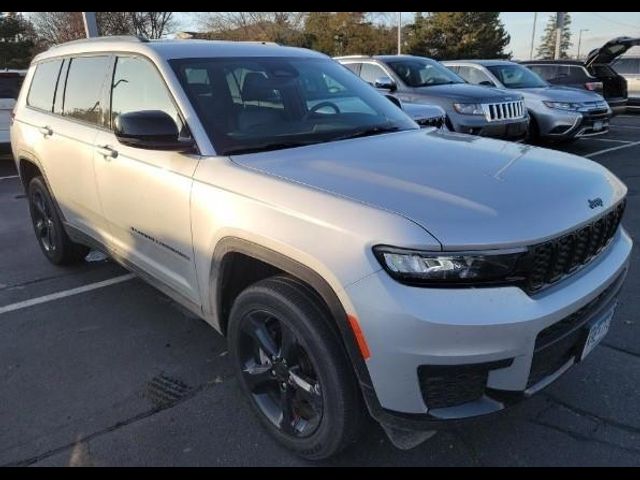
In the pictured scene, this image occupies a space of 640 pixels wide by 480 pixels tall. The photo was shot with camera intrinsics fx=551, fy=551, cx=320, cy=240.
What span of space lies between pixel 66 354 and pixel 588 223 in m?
3.05

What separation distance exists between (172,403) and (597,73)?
1351 cm

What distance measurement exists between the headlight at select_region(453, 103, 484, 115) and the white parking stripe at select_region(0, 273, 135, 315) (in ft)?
19.2

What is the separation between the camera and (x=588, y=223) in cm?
221

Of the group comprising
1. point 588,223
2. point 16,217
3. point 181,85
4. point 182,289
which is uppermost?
point 181,85

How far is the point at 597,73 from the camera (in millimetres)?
13141

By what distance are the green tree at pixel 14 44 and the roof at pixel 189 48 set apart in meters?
31.0

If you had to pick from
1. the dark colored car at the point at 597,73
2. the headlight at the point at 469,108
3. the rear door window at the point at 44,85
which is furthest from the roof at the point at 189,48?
the dark colored car at the point at 597,73

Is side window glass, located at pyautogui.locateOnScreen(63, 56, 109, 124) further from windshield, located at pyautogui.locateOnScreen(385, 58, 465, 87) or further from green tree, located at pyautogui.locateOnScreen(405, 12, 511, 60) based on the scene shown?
green tree, located at pyautogui.locateOnScreen(405, 12, 511, 60)

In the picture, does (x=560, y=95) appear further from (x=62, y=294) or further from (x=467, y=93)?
(x=62, y=294)

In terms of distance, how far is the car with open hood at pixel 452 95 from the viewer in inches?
332

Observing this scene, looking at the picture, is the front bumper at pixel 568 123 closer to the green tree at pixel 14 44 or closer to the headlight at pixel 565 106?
the headlight at pixel 565 106

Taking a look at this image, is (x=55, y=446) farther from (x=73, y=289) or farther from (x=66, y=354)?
(x=73, y=289)

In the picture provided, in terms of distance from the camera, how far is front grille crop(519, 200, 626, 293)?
1.98 meters

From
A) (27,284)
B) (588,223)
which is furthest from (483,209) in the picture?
(27,284)
